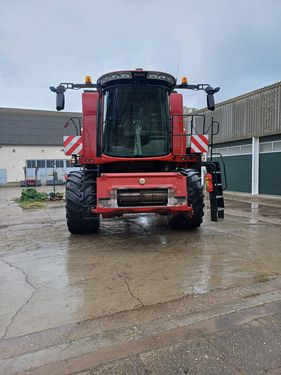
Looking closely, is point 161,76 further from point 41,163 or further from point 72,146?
point 41,163

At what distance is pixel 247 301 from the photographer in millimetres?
3338

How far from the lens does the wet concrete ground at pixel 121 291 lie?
251 cm

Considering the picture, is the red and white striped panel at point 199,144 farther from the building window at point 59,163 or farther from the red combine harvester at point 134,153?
the building window at point 59,163

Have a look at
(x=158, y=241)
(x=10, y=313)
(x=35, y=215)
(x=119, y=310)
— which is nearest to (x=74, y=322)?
(x=119, y=310)

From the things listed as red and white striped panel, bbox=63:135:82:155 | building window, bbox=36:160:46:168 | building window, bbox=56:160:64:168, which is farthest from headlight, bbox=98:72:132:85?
building window, bbox=36:160:46:168

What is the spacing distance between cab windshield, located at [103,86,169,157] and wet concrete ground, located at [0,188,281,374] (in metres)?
1.81

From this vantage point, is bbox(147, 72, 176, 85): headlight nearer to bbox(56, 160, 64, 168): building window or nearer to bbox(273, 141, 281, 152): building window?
bbox(273, 141, 281, 152): building window

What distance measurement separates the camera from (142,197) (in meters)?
5.30

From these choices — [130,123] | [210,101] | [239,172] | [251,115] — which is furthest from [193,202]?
A: [239,172]

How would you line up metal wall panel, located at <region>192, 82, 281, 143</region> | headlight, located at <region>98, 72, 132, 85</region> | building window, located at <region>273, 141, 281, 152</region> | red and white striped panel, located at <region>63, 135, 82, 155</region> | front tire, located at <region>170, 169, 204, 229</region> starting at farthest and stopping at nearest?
building window, located at <region>273, 141, 281, 152</region>
metal wall panel, located at <region>192, 82, 281, 143</region>
red and white striped panel, located at <region>63, 135, 82, 155</region>
front tire, located at <region>170, 169, 204, 229</region>
headlight, located at <region>98, 72, 132, 85</region>

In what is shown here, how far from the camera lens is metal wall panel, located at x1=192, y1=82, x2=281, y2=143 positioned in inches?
530

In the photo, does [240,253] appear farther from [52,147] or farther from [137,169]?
[52,147]

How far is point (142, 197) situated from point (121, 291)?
2.00m

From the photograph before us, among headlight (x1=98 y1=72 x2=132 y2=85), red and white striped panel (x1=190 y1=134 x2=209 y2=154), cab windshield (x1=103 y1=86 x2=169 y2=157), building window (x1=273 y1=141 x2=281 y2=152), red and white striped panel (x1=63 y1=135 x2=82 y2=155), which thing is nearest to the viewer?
headlight (x1=98 y1=72 x2=132 y2=85)
